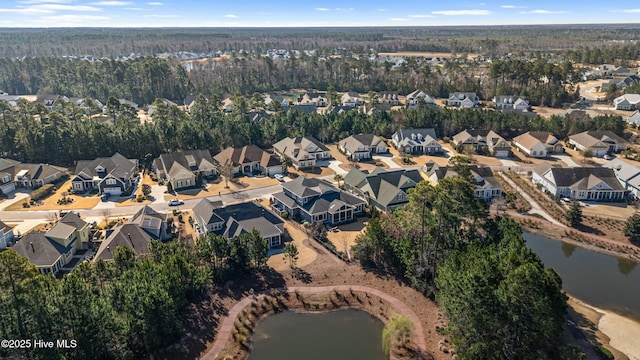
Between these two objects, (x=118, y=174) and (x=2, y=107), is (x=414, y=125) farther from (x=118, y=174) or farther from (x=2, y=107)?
(x=2, y=107)

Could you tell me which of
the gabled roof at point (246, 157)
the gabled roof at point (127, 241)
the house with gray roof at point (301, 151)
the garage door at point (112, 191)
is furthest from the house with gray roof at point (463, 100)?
the gabled roof at point (127, 241)

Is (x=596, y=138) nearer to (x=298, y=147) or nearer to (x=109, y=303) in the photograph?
(x=298, y=147)

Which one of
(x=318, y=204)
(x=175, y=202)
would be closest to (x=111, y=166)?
(x=175, y=202)

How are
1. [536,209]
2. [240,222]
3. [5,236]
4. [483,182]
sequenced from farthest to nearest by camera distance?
[483,182] < [536,209] < [5,236] < [240,222]

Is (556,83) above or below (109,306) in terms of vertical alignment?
above

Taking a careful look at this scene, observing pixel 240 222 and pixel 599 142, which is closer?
pixel 240 222

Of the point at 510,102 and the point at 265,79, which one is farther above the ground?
the point at 265,79

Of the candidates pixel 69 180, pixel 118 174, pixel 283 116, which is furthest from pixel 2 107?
pixel 283 116
